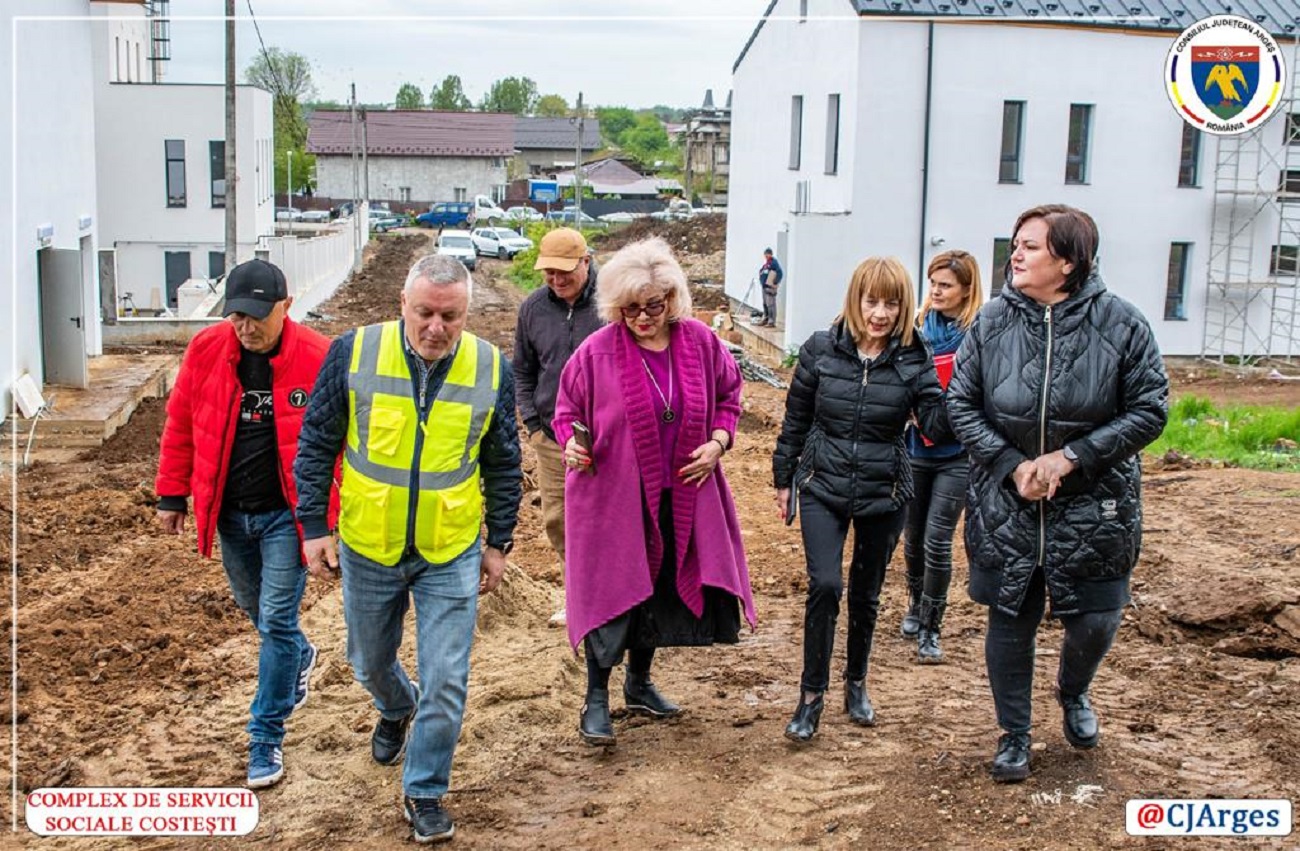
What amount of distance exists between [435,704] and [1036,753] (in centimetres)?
220

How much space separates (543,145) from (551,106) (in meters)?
33.9

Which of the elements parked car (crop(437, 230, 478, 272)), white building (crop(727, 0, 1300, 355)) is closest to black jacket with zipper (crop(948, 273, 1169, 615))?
white building (crop(727, 0, 1300, 355))

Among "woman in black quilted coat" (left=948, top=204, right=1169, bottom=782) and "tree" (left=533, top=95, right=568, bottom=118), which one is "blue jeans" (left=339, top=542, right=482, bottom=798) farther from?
"tree" (left=533, top=95, right=568, bottom=118)

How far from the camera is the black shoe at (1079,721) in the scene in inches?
195

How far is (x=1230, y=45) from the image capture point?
2166 cm

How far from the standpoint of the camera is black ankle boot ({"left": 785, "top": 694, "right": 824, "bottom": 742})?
5289 millimetres

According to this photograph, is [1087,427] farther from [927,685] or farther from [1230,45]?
[1230,45]

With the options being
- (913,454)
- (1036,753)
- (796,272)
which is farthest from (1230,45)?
(1036,753)

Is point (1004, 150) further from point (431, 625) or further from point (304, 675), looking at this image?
point (431, 625)

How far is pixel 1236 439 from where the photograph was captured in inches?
599

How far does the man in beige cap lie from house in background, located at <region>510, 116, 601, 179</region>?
10120cm

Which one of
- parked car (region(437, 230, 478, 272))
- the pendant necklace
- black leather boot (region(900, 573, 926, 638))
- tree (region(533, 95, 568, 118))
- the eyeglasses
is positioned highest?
tree (region(533, 95, 568, 118))

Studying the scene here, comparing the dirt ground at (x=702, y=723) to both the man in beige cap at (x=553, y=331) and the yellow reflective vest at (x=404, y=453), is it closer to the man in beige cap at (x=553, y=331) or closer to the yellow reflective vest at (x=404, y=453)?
the man in beige cap at (x=553, y=331)

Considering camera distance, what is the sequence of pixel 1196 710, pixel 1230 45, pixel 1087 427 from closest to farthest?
pixel 1087 427
pixel 1196 710
pixel 1230 45
